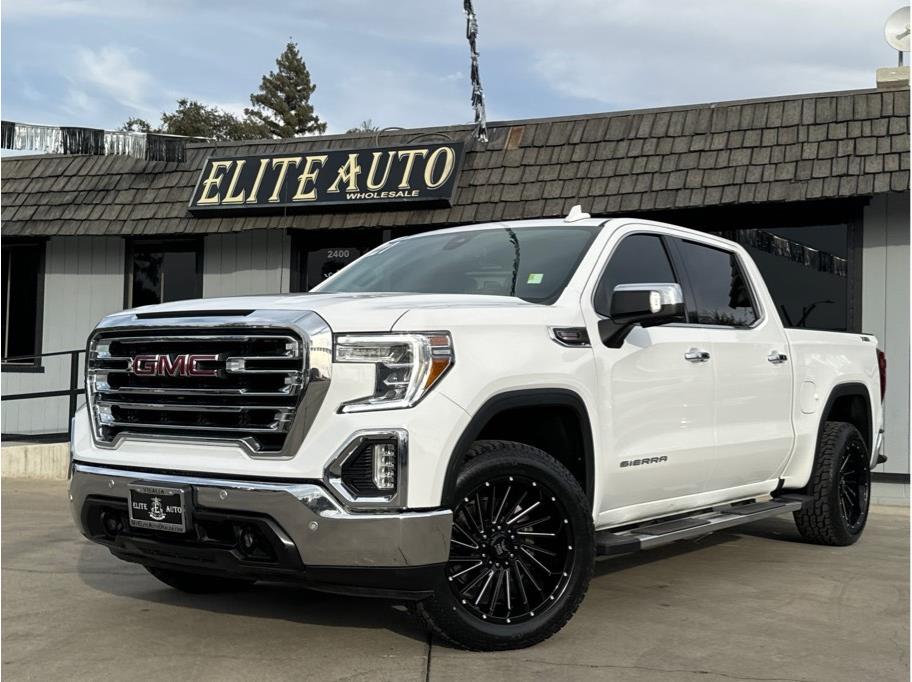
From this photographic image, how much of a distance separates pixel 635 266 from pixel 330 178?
7.20 metres

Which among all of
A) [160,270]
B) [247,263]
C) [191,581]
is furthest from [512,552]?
[160,270]

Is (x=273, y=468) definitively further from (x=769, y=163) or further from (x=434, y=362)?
(x=769, y=163)

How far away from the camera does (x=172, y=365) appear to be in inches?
173

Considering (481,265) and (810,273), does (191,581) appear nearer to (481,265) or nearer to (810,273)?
(481,265)

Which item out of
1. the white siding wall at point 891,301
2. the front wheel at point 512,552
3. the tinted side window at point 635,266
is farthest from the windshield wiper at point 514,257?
the white siding wall at point 891,301

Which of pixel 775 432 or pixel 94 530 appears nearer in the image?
pixel 94 530

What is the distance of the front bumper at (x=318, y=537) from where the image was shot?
3.95m

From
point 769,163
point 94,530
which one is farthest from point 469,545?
point 769,163

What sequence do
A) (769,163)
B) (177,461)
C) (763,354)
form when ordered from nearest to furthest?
(177,461)
(763,354)
(769,163)

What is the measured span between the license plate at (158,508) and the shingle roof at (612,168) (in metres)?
7.12

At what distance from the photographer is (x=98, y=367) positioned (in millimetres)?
4750

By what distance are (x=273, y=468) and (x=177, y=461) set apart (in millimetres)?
510

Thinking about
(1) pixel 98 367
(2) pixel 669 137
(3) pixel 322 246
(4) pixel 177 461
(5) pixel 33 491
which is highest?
(2) pixel 669 137

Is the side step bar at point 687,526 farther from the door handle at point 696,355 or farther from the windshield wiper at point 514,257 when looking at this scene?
the windshield wiper at point 514,257
